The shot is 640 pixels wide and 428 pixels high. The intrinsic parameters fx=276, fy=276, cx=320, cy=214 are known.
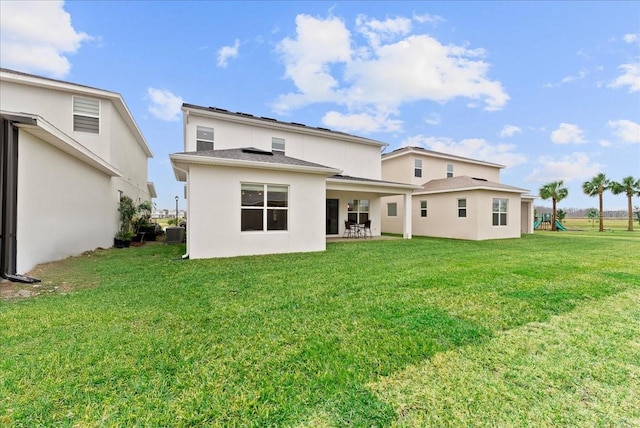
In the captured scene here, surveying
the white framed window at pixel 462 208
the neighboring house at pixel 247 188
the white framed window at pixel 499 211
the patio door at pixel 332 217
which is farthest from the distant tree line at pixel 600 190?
the patio door at pixel 332 217

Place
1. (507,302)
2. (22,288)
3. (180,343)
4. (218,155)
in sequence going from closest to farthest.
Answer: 1. (180,343)
2. (507,302)
3. (22,288)
4. (218,155)

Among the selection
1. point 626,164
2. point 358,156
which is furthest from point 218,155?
point 626,164

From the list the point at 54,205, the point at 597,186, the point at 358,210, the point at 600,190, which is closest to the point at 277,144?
the point at 358,210

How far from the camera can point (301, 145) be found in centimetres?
1404

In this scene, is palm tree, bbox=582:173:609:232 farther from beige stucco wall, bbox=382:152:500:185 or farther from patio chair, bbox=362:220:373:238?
patio chair, bbox=362:220:373:238

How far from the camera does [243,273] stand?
20.6 ft

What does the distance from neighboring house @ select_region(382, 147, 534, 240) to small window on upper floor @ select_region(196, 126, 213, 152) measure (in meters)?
10.5

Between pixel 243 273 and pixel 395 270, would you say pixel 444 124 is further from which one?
pixel 243 273

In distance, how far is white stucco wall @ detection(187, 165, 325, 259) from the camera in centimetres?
806

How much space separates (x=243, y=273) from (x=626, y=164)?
35827mm

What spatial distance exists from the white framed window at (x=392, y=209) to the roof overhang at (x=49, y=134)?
608 inches

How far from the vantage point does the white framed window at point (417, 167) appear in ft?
60.1

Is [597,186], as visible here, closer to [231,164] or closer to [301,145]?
[301,145]

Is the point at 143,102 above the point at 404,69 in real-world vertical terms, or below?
below
